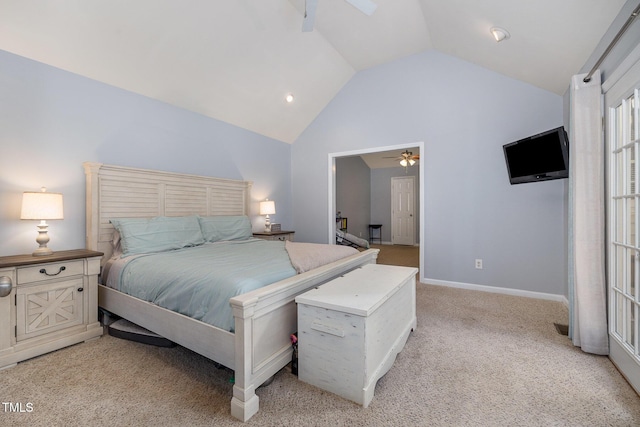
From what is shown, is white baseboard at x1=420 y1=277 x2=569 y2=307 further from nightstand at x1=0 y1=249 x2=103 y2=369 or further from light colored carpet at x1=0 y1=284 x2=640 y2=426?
nightstand at x1=0 y1=249 x2=103 y2=369

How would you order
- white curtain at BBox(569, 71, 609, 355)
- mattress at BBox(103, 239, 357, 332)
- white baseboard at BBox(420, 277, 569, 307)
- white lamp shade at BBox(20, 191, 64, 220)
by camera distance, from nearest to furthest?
1. mattress at BBox(103, 239, 357, 332)
2. white curtain at BBox(569, 71, 609, 355)
3. white lamp shade at BBox(20, 191, 64, 220)
4. white baseboard at BBox(420, 277, 569, 307)

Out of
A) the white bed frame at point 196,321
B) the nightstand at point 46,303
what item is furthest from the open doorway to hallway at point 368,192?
the nightstand at point 46,303

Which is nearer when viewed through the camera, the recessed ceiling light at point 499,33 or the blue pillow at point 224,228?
the recessed ceiling light at point 499,33

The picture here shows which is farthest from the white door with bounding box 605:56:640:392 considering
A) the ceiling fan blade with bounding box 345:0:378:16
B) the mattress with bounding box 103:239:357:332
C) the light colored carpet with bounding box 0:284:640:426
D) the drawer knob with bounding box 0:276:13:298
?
the drawer knob with bounding box 0:276:13:298

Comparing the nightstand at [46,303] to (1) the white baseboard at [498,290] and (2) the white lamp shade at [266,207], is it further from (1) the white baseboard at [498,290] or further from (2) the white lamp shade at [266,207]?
(1) the white baseboard at [498,290]

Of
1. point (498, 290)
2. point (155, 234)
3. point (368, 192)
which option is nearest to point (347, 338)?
point (155, 234)

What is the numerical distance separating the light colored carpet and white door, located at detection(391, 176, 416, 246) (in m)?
5.72

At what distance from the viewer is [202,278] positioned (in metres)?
1.75

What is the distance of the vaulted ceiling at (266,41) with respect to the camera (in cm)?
223

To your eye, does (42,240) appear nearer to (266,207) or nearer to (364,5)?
(266,207)

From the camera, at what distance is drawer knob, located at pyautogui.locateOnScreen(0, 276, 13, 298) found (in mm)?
1878

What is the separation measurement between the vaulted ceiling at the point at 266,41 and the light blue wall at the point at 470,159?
237 mm

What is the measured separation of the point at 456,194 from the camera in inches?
148

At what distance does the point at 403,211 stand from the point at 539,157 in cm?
527
